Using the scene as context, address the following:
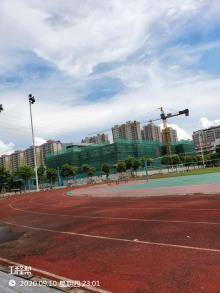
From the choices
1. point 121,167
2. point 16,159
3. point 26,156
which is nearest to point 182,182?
point 121,167

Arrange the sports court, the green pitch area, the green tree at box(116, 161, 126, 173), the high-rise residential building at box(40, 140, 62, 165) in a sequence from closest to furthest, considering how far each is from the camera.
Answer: the sports court
the green pitch area
the green tree at box(116, 161, 126, 173)
the high-rise residential building at box(40, 140, 62, 165)

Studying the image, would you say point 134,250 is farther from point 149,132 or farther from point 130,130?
point 149,132

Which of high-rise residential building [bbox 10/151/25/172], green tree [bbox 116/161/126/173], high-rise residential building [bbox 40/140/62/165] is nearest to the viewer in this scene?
green tree [bbox 116/161/126/173]

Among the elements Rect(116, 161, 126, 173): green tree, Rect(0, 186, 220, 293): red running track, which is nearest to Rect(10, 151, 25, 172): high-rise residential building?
Rect(116, 161, 126, 173): green tree

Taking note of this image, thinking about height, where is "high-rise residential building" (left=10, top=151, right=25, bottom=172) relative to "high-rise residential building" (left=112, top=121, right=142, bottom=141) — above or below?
below

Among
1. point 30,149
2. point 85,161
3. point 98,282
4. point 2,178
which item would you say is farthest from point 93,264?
point 30,149

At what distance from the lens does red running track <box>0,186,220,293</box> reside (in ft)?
21.2

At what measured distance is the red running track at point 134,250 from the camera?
647 centimetres

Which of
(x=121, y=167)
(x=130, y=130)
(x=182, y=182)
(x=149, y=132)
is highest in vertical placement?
(x=130, y=130)

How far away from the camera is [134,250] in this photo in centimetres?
888

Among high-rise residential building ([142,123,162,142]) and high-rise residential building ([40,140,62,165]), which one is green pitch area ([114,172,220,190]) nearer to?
high-rise residential building ([40,140,62,165])

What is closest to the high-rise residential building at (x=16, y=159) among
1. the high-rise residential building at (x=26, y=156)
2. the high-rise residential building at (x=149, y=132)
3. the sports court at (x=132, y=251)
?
the high-rise residential building at (x=26, y=156)

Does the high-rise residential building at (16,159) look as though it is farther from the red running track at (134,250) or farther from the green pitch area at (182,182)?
the red running track at (134,250)

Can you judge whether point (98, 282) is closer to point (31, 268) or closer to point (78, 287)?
point (78, 287)
